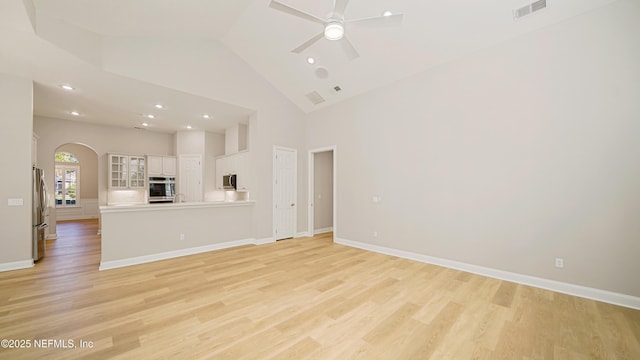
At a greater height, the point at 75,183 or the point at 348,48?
the point at 348,48

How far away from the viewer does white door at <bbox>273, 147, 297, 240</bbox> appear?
6332mm

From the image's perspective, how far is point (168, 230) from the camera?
4.79 metres

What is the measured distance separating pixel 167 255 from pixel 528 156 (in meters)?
6.38

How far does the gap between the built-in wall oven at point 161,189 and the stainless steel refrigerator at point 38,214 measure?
10.3 feet

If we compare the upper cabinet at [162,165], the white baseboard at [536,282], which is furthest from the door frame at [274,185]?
the upper cabinet at [162,165]

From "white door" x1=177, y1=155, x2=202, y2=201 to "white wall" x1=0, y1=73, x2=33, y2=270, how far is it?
387cm

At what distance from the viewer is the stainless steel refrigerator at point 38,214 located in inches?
171

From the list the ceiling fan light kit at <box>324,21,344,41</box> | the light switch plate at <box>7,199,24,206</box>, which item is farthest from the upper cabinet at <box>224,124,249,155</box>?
the ceiling fan light kit at <box>324,21,344,41</box>

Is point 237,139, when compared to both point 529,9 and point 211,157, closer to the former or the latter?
point 211,157

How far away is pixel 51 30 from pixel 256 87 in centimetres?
331

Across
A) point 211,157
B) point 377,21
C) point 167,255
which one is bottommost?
point 167,255

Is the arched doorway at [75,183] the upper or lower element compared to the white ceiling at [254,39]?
lower

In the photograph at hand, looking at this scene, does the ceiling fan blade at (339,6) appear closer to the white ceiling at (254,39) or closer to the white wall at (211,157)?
the white ceiling at (254,39)

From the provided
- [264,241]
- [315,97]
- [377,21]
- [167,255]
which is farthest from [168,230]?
[377,21]
